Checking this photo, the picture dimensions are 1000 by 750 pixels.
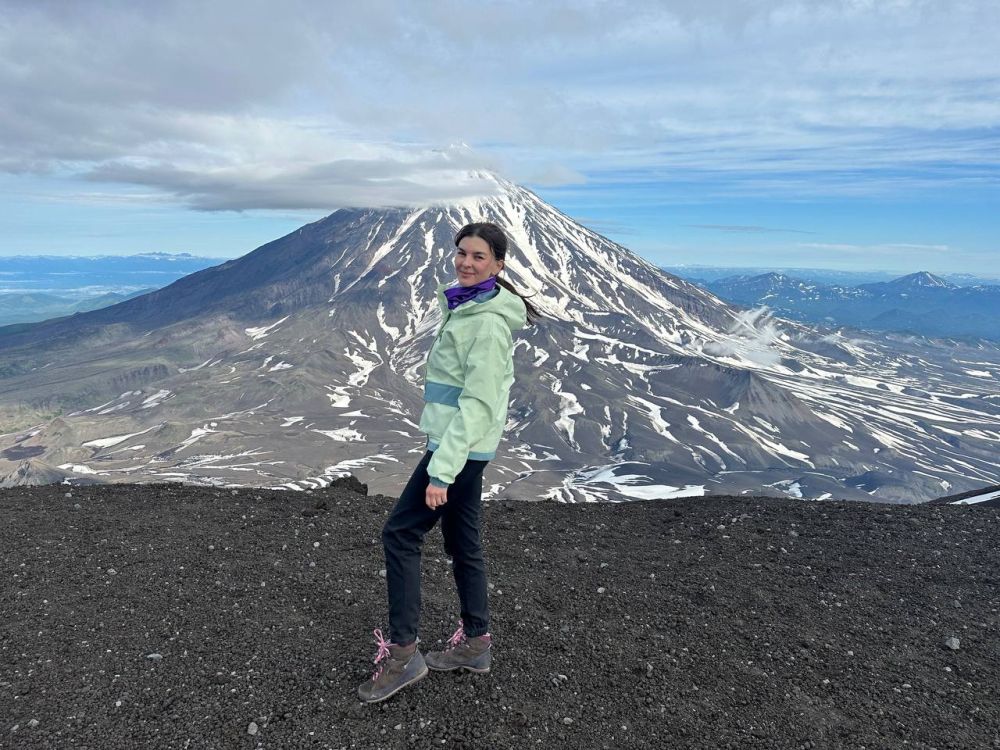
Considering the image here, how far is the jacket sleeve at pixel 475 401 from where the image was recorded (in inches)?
208

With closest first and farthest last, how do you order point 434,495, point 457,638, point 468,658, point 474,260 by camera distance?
1. point 434,495
2. point 474,260
3. point 468,658
4. point 457,638

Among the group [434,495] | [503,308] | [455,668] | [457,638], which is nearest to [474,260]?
[503,308]

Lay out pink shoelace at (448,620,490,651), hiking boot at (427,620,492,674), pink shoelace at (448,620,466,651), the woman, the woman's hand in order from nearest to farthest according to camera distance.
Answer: the woman's hand
the woman
hiking boot at (427,620,492,674)
pink shoelace at (448,620,490,651)
pink shoelace at (448,620,466,651)

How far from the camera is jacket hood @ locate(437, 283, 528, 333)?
220 inches

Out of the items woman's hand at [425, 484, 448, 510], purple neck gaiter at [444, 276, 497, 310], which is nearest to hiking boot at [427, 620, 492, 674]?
woman's hand at [425, 484, 448, 510]

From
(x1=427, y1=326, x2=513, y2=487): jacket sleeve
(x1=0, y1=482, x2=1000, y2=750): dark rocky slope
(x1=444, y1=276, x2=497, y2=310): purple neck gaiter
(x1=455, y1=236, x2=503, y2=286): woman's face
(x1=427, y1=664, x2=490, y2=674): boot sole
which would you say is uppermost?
(x1=455, y1=236, x2=503, y2=286): woman's face

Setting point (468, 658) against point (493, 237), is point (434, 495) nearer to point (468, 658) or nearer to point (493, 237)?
point (468, 658)

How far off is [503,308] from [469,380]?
28.5 inches

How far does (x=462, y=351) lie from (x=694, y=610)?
521 centimetres

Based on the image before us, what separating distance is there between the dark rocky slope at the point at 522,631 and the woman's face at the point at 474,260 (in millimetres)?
3998

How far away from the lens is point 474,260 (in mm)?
5730

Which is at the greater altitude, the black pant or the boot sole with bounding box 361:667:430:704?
the black pant

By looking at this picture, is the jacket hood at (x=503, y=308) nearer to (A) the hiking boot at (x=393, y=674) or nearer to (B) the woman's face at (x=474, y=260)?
(B) the woman's face at (x=474, y=260)

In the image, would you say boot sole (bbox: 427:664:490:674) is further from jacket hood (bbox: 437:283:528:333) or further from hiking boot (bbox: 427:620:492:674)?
Answer: jacket hood (bbox: 437:283:528:333)
